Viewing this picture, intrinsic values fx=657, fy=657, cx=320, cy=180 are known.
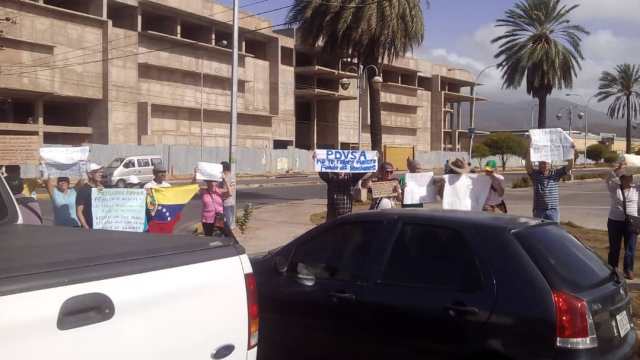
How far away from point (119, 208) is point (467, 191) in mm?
5576

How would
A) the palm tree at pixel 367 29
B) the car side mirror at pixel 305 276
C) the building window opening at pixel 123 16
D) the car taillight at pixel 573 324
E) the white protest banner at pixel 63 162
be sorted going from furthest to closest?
1. the building window opening at pixel 123 16
2. the palm tree at pixel 367 29
3. the white protest banner at pixel 63 162
4. the car side mirror at pixel 305 276
5. the car taillight at pixel 573 324

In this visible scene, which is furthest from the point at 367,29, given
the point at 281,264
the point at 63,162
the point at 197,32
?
the point at 197,32

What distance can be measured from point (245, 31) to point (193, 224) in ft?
152

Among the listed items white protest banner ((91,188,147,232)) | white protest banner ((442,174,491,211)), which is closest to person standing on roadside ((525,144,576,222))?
white protest banner ((442,174,491,211))

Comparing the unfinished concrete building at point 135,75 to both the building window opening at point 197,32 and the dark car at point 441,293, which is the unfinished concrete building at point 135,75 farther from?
the dark car at point 441,293

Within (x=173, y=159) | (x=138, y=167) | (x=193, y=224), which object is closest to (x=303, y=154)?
(x=173, y=159)

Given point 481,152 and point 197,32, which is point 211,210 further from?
point 481,152

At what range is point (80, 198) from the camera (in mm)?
10430

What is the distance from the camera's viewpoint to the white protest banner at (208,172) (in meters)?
12.1

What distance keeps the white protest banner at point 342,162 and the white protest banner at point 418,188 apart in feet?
4.79

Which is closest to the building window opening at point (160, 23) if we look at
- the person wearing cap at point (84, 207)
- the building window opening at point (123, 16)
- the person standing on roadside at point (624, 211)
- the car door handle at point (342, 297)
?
the building window opening at point (123, 16)

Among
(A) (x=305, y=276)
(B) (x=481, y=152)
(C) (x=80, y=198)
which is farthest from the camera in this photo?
(B) (x=481, y=152)

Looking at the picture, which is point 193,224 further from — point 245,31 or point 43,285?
point 245,31

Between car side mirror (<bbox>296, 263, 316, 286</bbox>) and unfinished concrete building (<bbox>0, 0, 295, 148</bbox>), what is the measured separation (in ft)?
129
